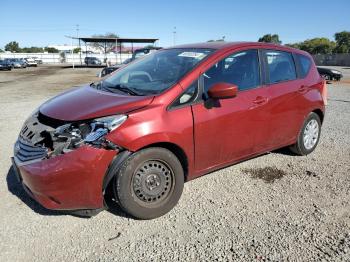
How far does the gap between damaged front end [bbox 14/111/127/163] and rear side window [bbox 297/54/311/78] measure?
3.17 metres

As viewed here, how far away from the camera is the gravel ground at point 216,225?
3.18 m

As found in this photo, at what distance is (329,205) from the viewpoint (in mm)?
4059

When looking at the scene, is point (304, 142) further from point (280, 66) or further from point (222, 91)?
point (222, 91)

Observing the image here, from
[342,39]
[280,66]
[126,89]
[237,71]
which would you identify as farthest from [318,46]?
[126,89]

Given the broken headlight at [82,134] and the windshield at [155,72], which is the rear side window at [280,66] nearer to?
the windshield at [155,72]

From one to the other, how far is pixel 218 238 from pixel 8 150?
163 inches

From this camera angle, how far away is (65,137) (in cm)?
341

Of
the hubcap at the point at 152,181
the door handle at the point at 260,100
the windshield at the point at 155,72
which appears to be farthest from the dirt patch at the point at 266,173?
the windshield at the point at 155,72

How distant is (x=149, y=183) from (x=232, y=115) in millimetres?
1256

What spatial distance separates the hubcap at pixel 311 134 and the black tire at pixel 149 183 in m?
2.62

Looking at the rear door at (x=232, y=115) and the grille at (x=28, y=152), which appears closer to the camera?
the grille at (x=28, y=152)

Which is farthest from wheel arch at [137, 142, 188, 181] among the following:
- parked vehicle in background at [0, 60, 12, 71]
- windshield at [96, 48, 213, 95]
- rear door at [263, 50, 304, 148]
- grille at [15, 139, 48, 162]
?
parked vehicle in background at [0, 60, 12, 71]

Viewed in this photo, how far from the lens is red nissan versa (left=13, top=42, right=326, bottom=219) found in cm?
338

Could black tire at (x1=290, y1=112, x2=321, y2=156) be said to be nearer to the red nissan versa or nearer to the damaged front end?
the red nissan versa
